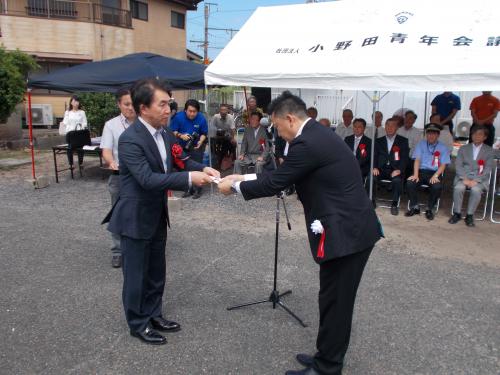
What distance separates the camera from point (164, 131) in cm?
303

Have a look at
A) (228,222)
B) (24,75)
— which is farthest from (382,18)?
(24,75)

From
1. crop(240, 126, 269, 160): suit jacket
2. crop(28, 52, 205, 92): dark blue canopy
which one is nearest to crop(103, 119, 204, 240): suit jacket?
crop(240, 126, 269, 160): suit jacket

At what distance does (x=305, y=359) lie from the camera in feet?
9.33

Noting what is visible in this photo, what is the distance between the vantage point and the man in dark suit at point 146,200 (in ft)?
8.95

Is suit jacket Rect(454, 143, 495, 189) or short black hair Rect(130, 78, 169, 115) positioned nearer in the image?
short black hair Rect(130, 78, 169, 115)

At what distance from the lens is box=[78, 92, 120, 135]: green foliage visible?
13680 millimetres

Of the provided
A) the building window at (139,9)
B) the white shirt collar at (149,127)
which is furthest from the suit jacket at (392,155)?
the building window at (139,9)

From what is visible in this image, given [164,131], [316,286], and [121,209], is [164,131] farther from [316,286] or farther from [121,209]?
[316,286]

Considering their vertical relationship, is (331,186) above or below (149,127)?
below

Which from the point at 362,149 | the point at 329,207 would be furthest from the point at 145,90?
the point at 362,149

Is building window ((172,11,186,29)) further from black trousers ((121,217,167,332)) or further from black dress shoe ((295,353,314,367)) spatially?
black dress shoe ((295,353,314,367))

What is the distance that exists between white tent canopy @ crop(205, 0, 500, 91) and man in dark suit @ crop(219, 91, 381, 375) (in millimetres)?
3318

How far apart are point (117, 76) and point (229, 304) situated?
5.89m

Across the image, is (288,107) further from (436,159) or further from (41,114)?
(41,114)
